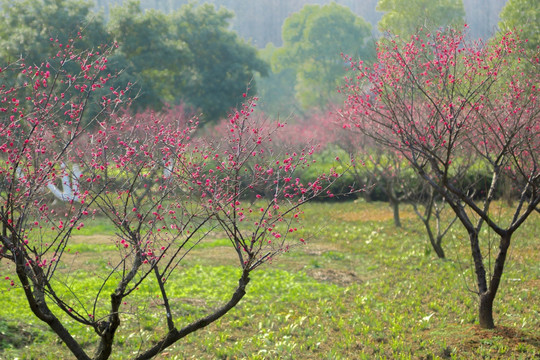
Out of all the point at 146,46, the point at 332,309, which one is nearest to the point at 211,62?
the point at 146,46

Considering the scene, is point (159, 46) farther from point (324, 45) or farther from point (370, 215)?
point (324, 45)

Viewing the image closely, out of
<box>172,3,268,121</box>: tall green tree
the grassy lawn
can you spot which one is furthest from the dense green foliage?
the grassy lawn

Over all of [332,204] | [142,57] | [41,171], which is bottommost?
[41,171]

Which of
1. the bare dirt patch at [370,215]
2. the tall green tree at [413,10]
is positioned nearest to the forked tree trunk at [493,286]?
the bare dirt patch at [370,215]

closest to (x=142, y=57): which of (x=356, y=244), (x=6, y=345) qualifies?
(x=356, y=244)

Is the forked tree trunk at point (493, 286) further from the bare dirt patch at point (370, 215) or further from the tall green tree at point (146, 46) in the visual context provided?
the tall green tree at point (146, 46)

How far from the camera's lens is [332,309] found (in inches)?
396

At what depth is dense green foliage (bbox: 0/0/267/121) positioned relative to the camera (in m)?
25.3

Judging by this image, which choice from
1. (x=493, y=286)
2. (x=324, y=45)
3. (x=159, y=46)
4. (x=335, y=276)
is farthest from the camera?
(x=324, y=45)

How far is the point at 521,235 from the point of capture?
16.5 meters

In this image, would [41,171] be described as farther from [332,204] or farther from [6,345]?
[332,204]

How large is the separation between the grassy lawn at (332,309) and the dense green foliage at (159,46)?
11.3 metres

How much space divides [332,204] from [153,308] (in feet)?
59.4

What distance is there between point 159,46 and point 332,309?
24066 millimetres
